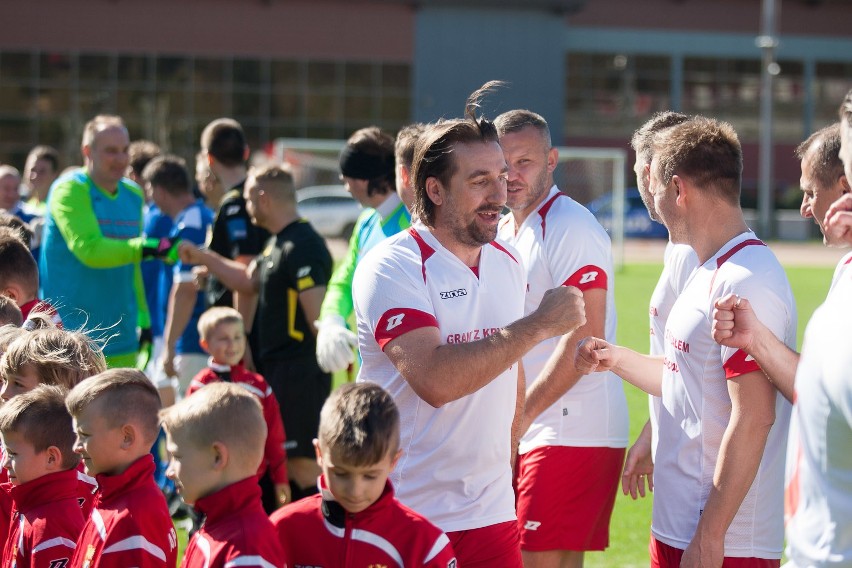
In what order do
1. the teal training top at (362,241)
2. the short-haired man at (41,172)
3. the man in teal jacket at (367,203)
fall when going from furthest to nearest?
the short-haired man at (41,172)
the teal training top at (362,241)
the man in teal jacket at (367,203)

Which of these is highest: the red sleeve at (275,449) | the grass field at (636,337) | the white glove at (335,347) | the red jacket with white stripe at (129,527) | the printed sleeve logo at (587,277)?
the printed sleeve logo at (587,277)

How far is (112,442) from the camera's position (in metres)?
3.05

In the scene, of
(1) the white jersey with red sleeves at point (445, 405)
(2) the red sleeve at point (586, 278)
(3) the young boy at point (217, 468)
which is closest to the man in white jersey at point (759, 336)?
(1) the white jersey with red sleeves at point (445, 405)

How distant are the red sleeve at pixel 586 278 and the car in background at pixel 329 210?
23272mm

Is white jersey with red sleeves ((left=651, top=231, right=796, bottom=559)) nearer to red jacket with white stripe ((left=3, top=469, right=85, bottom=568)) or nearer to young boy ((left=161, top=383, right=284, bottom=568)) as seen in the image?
young boy ((left=161, top=383, right=284, bottom=568))

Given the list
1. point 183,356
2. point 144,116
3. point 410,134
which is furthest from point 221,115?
point 410,134

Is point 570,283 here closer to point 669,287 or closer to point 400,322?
point 669,287

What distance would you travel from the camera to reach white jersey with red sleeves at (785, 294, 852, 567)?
7.00ft

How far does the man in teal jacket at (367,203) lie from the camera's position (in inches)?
189

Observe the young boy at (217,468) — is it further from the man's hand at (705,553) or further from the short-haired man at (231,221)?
the short-haired man at (231,221)

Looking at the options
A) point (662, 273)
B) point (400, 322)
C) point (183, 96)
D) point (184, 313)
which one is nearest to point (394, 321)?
point (400, 322)

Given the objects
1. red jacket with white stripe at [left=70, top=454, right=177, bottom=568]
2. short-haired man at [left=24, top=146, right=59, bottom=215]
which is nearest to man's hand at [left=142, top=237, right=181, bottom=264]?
red jacket with white stripe at [left=70, top=454, right=177, bottom=568]

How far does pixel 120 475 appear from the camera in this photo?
3018mm

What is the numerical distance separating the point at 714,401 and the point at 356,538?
1.29 metres
